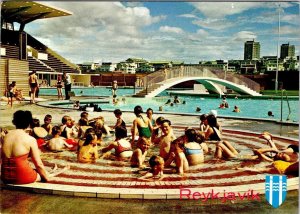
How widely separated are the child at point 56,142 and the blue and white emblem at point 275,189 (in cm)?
455

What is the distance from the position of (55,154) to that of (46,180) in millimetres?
2142

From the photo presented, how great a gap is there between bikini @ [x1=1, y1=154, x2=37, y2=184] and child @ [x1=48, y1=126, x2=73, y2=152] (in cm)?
255

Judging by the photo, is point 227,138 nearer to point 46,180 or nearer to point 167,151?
point 167,151

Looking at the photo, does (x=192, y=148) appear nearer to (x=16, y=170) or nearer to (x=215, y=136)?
(x=215, y=136)

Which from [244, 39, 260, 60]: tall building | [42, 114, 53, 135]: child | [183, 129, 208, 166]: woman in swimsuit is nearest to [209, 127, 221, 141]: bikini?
[183, 129, 208, 166]: woman in swimsuit

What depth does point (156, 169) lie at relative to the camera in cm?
562

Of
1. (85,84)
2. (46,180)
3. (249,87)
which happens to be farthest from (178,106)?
(85,84)

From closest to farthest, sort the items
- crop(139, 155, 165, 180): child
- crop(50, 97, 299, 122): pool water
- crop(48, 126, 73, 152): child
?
crop(139, 155, 165, 180): child
crop(48, 126, 73, 152): child
crop(50, 97, 299, 122): pool water

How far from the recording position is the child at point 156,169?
18.2 feet

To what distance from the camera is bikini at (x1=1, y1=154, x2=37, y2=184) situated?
4992mm

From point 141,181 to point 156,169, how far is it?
0.35 meters

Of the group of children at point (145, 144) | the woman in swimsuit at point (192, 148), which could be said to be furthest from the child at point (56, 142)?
the woman in swimsuit at point (192, 148)

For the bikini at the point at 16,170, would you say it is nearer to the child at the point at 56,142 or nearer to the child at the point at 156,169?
the child at the point at 156,169

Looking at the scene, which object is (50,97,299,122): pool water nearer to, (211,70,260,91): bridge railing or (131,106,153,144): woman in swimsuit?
(211,70,260,91): bridge railing
